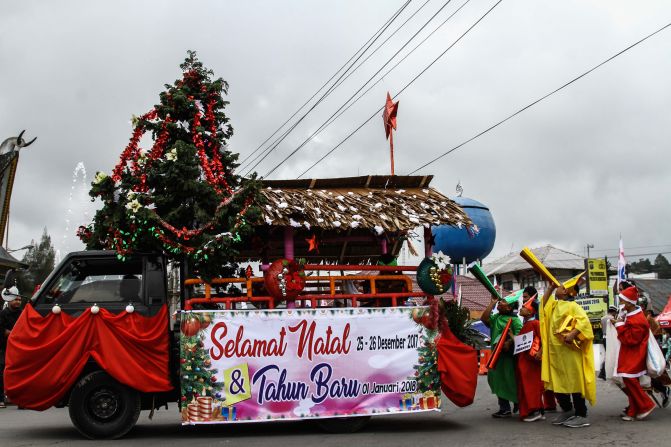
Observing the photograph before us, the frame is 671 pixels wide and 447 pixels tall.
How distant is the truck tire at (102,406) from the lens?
26.5 feet

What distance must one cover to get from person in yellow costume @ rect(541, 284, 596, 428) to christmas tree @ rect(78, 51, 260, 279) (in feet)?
13.1

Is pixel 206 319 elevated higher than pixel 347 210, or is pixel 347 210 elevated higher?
pixel 347 210

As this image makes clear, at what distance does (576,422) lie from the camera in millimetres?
8961

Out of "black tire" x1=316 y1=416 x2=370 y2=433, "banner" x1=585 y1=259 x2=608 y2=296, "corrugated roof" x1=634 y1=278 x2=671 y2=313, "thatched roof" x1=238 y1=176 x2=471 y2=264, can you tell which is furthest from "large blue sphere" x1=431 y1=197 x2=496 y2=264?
"black tire" x1=316 y1=416 x2=370 y2=433

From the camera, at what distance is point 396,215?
9438 mm

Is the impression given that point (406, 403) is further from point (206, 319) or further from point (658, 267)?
point (658, 267)

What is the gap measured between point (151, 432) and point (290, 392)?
6.17ft

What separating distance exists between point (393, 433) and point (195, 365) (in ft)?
8.22

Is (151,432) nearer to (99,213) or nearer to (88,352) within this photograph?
(88,352)

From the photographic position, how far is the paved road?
26.1ft

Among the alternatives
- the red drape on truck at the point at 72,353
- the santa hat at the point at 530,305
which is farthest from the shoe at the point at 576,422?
the red drape on truck at the point at 72,353

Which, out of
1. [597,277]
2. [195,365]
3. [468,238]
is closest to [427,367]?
[195,365]

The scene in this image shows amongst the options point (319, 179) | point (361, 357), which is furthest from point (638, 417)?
point (319, 179)

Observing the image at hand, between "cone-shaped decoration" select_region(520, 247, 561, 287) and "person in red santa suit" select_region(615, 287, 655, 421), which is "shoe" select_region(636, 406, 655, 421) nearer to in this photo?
"person in red santa suit" select_region(615, 287, 655, 421)
